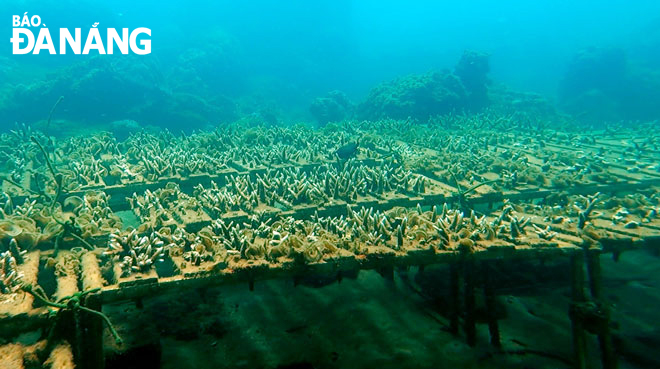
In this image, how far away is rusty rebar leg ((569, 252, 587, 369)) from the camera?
482 centimetres

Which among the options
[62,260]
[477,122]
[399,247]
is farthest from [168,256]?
[477,122]

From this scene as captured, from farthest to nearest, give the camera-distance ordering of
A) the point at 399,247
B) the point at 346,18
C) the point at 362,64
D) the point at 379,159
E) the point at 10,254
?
the point at 346,18
the point at 362,64
the point at 379,159
the point at 399,247
the point at 10,254

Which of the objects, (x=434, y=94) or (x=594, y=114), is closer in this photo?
(x=434, y=94)

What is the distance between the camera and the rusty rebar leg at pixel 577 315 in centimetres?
482

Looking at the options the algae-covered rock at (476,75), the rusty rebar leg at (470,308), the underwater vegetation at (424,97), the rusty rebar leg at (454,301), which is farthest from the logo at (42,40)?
the rusty rebar leg at (470,308)

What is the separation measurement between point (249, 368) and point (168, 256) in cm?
172

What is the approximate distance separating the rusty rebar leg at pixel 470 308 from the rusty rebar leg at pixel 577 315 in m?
1.24

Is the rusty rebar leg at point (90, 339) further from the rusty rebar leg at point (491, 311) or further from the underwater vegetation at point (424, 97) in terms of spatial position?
the underwater vegetation at point (424, 97)

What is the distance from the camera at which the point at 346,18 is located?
56.7 meters

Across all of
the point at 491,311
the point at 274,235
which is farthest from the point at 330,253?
the point at 491,311

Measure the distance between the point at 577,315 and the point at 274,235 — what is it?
13.6 feet

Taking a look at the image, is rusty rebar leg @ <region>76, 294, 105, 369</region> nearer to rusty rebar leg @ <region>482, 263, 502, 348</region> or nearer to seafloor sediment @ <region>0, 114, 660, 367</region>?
seafloor sediment @ <region>0, 114, 660, 367</region>

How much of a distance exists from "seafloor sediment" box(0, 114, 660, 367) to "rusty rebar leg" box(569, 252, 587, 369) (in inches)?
4.1

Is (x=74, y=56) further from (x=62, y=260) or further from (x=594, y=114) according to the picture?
(x=594, y=114)
